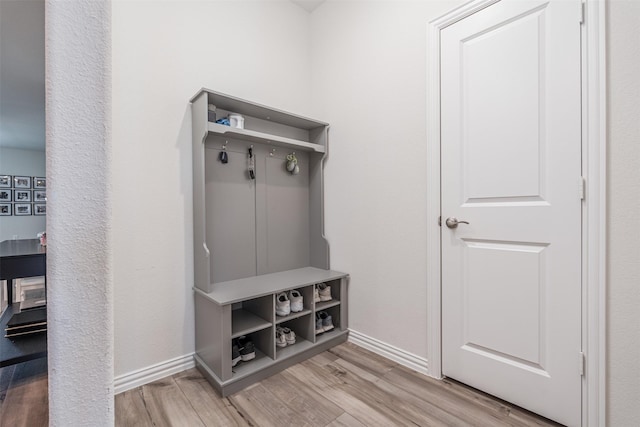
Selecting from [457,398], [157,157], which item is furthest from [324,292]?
[157,157]

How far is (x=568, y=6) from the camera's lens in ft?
4.19

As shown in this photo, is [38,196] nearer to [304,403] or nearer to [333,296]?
[304,403]

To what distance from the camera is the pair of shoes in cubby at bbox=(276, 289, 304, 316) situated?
1901 millimetres

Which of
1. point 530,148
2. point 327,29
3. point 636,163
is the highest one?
point 327,29

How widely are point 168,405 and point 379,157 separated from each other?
1.90m

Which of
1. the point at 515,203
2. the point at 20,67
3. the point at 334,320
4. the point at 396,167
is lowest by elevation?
the point at 334,320

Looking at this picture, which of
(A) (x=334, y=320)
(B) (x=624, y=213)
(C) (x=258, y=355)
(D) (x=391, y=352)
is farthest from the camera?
(A) (x=334, y=320)

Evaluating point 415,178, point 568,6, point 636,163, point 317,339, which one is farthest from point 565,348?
point 568,6

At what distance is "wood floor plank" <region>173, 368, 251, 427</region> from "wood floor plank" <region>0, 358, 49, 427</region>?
59 cm

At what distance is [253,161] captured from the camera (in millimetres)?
2129

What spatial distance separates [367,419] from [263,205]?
58.7 inches

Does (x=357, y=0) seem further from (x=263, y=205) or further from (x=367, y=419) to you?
(x=367, y=419)

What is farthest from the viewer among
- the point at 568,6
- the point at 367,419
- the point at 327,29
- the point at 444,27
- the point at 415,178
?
the point at 327,29

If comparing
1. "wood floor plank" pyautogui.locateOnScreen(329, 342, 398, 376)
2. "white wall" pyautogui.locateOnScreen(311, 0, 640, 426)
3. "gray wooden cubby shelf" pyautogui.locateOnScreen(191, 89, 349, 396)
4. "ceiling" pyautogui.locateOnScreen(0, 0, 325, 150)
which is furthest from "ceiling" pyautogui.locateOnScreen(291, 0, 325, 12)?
"wood floor plank" pyautogui.locateOnScreen(329, 342, 398, 376)
